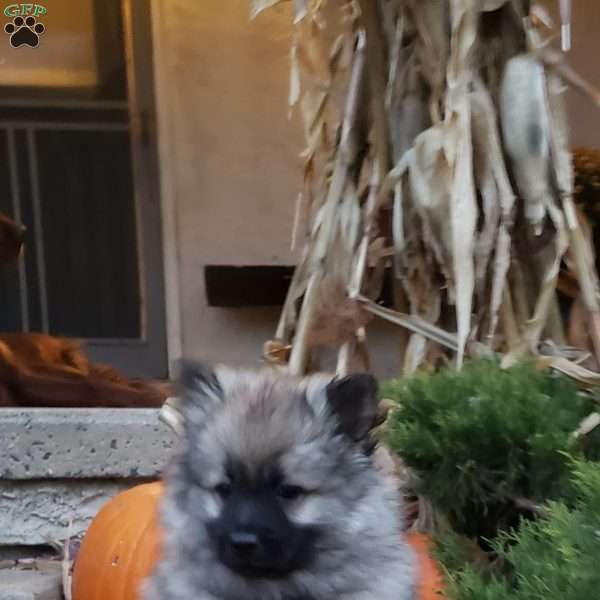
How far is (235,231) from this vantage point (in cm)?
347

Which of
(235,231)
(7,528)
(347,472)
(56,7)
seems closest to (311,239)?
(347,472)

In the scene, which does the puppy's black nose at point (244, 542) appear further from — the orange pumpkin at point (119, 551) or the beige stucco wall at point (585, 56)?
the beige stucco wall at point (585, 56)

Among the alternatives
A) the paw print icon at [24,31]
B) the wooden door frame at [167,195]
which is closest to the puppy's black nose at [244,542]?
the wooden door frame at [167,195]

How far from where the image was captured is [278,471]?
1382 millimetres

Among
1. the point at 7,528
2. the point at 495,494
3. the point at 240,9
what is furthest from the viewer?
the point at 240,9

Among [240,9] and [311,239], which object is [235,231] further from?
[311,239]

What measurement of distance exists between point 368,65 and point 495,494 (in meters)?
0.96

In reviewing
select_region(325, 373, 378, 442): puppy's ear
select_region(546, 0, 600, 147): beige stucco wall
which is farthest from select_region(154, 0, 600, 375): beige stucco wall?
select_region(325, 373, 378, 442): puppy's ear

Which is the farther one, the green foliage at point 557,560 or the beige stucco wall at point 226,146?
the beige stucco wall at point 226,146

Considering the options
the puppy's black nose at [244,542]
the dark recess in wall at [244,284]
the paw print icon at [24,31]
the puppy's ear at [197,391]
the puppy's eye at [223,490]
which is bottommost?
the dark recess in wall at [244,284]

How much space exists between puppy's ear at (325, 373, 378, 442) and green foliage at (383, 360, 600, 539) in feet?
0.58

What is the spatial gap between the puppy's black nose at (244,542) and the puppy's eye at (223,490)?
71mm

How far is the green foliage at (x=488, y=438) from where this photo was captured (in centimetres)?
152

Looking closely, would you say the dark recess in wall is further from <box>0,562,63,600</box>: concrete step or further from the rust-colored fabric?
<box>0,562,63,600</box>: concrete step
